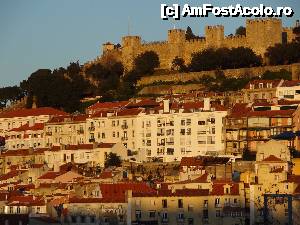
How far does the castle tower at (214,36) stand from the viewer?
257ft

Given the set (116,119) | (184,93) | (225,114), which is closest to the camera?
(225,114)

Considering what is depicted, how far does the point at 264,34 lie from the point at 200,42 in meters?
4.74

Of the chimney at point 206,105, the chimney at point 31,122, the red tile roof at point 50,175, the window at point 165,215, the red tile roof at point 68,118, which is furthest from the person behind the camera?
the chimney at point 31,122

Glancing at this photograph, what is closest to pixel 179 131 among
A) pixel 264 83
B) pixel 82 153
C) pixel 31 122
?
pixel 82 153

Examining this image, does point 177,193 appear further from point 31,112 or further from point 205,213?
point 31,112

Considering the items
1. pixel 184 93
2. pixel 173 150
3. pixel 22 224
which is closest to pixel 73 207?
pixel 22 224

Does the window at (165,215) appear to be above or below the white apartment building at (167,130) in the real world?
below

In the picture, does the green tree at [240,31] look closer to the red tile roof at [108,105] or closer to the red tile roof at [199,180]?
the red tile roof at [108,105]

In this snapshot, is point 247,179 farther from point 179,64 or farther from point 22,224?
point 179,64

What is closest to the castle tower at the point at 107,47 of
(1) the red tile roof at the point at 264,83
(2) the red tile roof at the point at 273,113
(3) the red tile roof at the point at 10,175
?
(1) the red tile roof at the point at 264,83

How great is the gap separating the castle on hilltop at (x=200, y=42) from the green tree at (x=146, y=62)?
66cm

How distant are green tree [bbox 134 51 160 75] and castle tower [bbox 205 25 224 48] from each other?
9.45ft

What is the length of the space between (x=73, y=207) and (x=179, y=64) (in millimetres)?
31189

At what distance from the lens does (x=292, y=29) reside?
3113 inches
